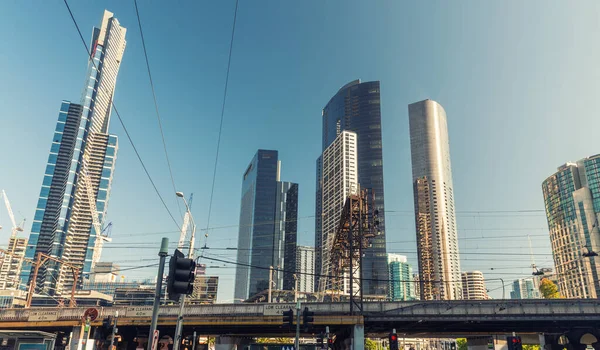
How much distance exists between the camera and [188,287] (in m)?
8.77

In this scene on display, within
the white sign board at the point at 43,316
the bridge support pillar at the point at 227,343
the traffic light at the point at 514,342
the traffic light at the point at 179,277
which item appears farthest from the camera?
the bridge support pillar at the point at 227,343

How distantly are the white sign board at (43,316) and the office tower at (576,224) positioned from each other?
17116 centimetres

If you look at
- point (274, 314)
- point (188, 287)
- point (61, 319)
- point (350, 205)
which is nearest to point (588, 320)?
point (350, 205)

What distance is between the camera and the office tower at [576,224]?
158 meters

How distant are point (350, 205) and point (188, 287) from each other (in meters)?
41.8

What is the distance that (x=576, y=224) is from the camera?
173 meters

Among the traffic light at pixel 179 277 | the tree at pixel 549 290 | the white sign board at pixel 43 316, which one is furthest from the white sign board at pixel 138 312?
the tree at pixel 549 290

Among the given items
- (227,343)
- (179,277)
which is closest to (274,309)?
(227,343)

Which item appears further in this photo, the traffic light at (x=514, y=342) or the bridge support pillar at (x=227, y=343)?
the bridge support pillar at (x=227, y=343)

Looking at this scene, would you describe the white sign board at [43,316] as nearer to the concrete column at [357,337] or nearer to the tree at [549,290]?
the concrete column at [357,337]

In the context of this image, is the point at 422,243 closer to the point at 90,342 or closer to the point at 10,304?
the point at 90,342

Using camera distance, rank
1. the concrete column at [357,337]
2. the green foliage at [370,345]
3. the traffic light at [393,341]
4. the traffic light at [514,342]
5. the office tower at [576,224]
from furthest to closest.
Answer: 1. the office tower at [576,224]
2. the green foliage at [370,345]
3. the concrete column at [357,337]
4. the traffic light at [514,342]
5. the traffic light at [393,341]

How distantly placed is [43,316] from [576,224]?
199 meters

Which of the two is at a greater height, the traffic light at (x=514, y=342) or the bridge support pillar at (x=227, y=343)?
the traffic light at (x=514, y=342)
